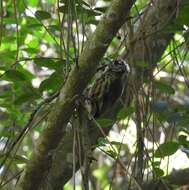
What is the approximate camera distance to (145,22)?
7.16ft

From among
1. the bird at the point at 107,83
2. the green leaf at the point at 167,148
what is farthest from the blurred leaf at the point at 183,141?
the bird at the point at 107,83

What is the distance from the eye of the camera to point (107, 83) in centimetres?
155

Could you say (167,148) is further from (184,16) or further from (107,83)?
(184,16)

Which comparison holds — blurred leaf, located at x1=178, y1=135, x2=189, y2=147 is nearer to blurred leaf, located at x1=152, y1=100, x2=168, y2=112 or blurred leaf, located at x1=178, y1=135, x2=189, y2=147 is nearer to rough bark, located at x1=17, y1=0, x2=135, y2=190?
blurred leaf, located at x1=152, y1=100, x2=168, y2=112

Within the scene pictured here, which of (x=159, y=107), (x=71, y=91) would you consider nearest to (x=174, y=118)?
(x=159, y=107)

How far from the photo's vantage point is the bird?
155cm

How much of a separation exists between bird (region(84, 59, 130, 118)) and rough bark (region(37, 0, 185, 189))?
0.15 meters

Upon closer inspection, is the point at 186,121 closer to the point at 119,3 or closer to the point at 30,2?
the point at 119,3

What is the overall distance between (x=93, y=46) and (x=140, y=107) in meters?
0.46

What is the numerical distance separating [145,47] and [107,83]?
48 centimetres

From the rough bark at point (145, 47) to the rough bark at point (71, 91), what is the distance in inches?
6.2

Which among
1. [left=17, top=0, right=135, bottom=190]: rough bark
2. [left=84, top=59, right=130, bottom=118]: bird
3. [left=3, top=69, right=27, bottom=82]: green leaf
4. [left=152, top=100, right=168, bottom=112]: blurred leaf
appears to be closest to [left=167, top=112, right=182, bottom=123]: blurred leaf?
[left=152, top=100, right=168, bottom=112]: blurred leaf

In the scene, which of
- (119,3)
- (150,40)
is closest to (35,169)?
(119,3)

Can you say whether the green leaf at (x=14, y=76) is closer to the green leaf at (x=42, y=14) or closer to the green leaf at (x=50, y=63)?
the green leaf at (x=50, y=63)
